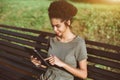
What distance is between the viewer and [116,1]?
12.8 metres

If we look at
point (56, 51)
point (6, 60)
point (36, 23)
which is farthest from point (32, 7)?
point (56, 51)

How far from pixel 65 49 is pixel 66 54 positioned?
0.07 m

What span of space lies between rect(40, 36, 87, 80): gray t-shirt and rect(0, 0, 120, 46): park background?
5640 millimetres

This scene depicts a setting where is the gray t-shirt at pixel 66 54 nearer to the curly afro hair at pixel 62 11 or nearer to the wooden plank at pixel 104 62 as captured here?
the curly afro hair at pixel 62 11

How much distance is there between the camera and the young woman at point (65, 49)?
3.84m

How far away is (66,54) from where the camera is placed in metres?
3.95

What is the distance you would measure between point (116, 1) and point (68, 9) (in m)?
9.24

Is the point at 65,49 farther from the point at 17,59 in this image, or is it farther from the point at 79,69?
the point at 17,59

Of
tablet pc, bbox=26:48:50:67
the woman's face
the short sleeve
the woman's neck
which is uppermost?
the woman's face

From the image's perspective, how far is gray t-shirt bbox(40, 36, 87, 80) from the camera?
3.87 m

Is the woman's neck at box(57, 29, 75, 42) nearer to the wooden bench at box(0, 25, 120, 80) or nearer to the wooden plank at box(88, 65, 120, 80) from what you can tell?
the wooden bench at box(0, 25, 120, 80)

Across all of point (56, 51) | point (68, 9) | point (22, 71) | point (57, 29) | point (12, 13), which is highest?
point (68, 9)

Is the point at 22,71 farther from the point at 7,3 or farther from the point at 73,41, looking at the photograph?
the point at 7,3

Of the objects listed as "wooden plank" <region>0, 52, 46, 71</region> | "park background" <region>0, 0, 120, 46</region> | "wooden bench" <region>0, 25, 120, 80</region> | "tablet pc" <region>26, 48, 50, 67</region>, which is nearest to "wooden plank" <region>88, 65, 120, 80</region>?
"wooden bench" <region>0, 25, 120, 80</region>
